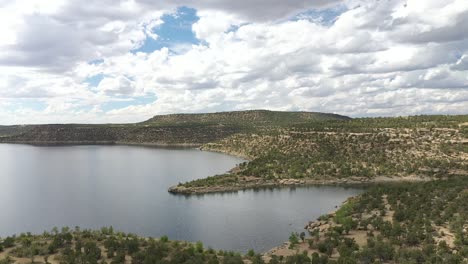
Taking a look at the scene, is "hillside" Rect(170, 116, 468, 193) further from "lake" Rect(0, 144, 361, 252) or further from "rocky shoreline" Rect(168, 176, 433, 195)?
"lake" Rect(0, 144, 361, 252)

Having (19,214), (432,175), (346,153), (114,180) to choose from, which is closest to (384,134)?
(346,153)

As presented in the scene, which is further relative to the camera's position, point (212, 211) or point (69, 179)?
point (69, 179)

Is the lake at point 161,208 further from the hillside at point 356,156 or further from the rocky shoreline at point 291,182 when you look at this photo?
the hillside at point 356,156

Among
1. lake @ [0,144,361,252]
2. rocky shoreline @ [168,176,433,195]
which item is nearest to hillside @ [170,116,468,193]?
rocky shoreline @ [168,176,433,195]

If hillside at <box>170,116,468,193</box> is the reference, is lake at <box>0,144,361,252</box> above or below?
below

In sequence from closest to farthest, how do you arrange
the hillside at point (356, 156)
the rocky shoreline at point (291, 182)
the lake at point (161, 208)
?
the lake at point (161, 208), the rocky shoreline at point (291, 182), the hillside at point (356, 156)

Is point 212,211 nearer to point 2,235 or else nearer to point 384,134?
point 2,235

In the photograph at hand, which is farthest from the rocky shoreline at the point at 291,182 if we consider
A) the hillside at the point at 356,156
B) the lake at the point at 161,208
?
the lake at the point at 161,208

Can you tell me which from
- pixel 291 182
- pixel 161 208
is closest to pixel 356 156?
pixel 291 182
